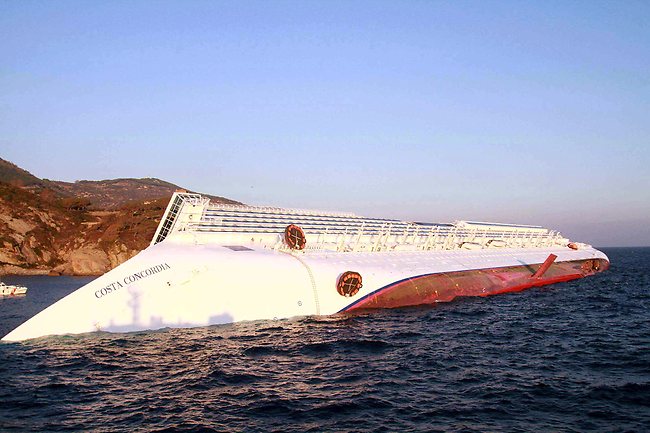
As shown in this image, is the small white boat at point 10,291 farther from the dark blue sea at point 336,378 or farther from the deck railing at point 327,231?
the deck railing at point 327,231

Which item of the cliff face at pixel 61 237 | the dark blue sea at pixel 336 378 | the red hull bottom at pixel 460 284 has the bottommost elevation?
the dark blue sea at pixel 336 378

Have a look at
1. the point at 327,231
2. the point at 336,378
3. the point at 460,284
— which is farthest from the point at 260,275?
the point at 460,284

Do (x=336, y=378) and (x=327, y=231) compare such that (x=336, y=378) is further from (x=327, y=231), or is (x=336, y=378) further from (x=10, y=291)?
(x=10, y=291)

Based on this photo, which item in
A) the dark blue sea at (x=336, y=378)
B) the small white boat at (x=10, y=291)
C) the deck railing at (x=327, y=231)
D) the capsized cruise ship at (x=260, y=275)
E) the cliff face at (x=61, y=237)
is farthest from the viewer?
the cliff face at (x=61, y=237)

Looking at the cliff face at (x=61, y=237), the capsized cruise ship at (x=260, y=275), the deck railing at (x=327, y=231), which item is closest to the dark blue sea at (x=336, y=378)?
the capsized cruise ship at (x=260, y=275)

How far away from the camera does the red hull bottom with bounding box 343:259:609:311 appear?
1608 inches

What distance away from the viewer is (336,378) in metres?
22.2

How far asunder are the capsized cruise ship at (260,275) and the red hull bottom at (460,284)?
0.13 metres

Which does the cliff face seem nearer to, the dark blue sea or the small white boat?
the small white boat

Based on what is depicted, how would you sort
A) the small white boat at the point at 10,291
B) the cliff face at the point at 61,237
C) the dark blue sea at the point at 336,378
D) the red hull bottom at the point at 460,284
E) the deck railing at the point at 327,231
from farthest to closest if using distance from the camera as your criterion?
1. the cliff face at the point at 61,237
2. the small white boat at the point at 10,291
3. the deck railing at the point at 327,231
4. the red hull bottom at the point at 460,284
5. the dark blue sea at the point at 336,378

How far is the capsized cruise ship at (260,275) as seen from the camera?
28.7 m

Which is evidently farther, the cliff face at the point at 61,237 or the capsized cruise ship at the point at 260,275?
the cliff face at the point at 61,237

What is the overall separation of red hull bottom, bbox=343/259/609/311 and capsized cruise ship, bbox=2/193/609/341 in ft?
0.42

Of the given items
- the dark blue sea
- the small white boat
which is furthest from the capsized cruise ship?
the small white boat
